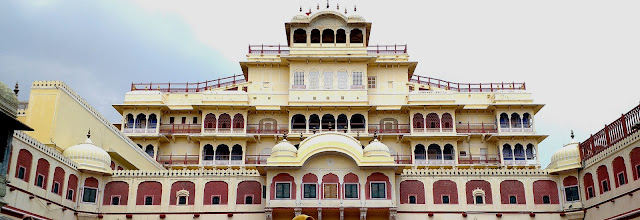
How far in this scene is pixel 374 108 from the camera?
4834 centimetres

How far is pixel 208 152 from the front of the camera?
4850 centimetres

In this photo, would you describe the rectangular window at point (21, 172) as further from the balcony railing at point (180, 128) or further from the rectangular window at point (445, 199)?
the rectangular window at point (445, 199)

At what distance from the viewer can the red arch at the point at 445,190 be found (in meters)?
36.8

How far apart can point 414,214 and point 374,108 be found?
13501mm

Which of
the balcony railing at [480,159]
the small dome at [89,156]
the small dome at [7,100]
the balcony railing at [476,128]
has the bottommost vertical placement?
the small dome at [7,100]

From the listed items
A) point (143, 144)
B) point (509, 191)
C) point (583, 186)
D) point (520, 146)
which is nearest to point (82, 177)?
point (143, 144)

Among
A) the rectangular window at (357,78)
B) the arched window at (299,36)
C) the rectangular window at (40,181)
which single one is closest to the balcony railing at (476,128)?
the rectangular window at (357,78)

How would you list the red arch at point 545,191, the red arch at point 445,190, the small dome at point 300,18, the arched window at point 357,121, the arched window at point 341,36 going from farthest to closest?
the arched window at point 341,36 < the small dome at point 300,18 < the arched window at point 357,121 < the red arch at point 445,190 < the red arch at point 545,191

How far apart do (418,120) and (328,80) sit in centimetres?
756

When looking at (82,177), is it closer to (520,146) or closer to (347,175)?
(347,175)

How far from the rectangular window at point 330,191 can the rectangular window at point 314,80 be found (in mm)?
14900

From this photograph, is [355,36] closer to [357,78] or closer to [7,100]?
[357,78]

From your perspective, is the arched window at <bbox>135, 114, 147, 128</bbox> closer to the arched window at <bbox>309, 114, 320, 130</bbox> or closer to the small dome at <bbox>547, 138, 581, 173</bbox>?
the arched window at <bbox>309, 114, 320, 130</bbox>

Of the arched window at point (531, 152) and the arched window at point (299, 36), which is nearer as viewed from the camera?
the arched window at point (531, 152)
